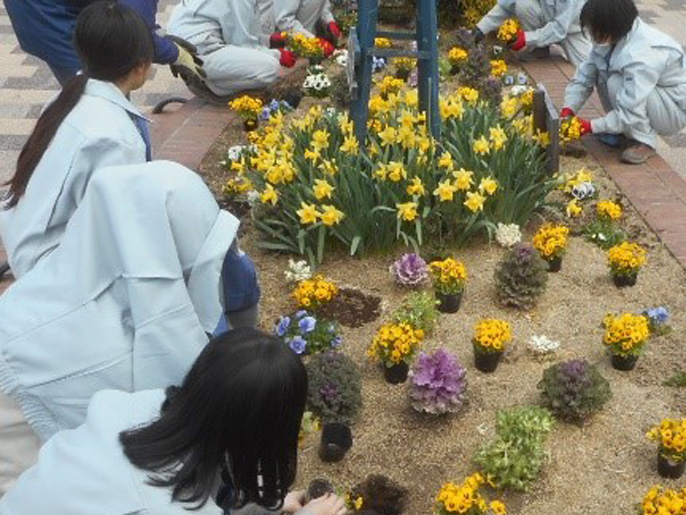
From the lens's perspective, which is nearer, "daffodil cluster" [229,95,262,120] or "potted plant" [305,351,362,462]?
"potted plant" [305,351,362,462]

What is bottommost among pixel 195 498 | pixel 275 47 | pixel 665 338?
pixel 275 47

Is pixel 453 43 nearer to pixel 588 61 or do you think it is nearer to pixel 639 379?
pixel 588 61

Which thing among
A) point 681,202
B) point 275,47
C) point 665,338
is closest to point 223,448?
point 665,338

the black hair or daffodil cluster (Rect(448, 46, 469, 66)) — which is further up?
the black hair

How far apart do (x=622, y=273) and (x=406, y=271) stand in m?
0.85

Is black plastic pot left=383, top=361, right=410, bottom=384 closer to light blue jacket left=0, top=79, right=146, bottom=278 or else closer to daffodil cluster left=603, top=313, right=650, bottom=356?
daffodil cluster left=603, top=313, right=650, bottom=356

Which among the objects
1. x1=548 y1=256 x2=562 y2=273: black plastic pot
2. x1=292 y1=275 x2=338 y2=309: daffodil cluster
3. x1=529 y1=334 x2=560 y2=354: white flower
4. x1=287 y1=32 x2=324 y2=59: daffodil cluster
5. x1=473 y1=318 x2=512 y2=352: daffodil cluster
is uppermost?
x1=473 y1=318 x2=512 y2=352: daffodil cluster

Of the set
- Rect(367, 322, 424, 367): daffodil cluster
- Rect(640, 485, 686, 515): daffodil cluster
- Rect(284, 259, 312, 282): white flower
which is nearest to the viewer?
Rect(640, 485, 686, 515): daffodil cluster

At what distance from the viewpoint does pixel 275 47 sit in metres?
6.62

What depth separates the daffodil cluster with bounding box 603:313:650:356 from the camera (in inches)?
129

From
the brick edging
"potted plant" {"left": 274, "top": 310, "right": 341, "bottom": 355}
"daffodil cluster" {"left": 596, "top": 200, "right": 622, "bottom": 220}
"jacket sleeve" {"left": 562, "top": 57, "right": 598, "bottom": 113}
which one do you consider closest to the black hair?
"jacket sleeve" {"left": 562, "top": 57, "right": 598, "bottom": 113}

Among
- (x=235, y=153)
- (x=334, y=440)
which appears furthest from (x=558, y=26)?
(x=334, y=440)

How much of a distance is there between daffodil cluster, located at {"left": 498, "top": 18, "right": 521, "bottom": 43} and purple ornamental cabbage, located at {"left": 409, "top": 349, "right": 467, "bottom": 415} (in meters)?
3.75

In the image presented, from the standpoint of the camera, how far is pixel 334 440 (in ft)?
9.81
